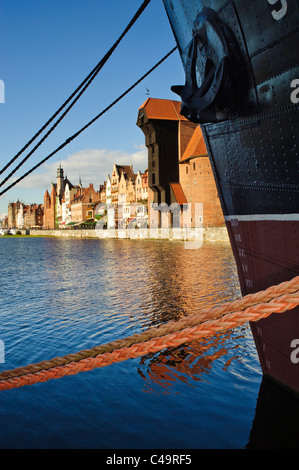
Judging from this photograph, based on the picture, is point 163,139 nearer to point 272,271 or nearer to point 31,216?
point 272,271

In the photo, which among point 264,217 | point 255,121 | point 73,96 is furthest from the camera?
point 73,96

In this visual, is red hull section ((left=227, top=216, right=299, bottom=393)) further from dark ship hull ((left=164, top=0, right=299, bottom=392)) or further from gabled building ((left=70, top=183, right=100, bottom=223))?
gabled building ((left=70, top=183, right=100, bottom=223))

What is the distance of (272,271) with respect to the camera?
3508 mm

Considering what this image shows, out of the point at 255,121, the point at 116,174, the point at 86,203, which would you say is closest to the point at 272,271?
the point at 255,121

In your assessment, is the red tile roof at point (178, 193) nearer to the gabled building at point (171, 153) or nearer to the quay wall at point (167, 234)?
the gabled building at point (171, 153)

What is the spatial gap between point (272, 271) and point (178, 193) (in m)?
52.1

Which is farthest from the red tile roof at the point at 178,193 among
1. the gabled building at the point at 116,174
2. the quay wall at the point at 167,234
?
the gabled building at the point at 116,174

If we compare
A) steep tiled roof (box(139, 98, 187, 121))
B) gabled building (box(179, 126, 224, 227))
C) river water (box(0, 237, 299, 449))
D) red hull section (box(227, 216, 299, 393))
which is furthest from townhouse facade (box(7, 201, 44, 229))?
red hull section (box(227, 216, 299, 393))

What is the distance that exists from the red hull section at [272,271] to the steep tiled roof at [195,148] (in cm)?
4793

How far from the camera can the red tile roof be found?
54750 millimetres

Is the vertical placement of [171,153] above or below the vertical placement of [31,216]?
above

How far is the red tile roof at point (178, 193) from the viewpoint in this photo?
54.8 metres

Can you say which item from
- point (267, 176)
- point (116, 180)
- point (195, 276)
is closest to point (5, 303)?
point (195, 276)
